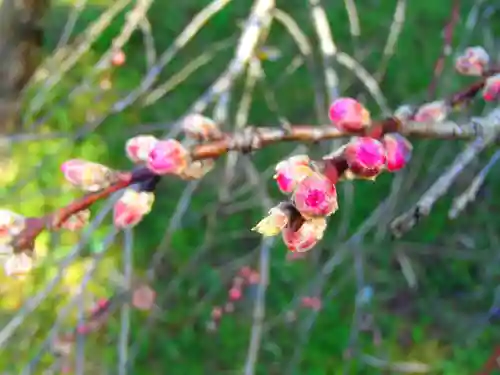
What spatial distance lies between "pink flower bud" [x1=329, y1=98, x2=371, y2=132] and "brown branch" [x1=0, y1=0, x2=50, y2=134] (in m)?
1.47

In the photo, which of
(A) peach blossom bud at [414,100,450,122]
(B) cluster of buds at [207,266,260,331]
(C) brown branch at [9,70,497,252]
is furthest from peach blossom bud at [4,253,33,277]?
(B) cluster of buds at [207,266,260,331]

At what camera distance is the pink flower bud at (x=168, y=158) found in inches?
18.7

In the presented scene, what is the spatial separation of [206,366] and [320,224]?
154 cm

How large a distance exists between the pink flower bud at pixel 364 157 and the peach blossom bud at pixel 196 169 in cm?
12

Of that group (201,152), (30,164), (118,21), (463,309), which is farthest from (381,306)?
(201,152)

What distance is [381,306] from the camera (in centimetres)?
203

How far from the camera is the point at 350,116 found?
1.54 ft

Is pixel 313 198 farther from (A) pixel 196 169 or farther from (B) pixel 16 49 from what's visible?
(B) pixel 16 49

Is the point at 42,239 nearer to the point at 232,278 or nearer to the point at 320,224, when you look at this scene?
the point at 232,278

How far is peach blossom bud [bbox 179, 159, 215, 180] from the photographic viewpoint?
497 millimetres

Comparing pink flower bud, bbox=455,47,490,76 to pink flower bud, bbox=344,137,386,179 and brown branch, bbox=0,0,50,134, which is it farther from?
brown branch, bbox=0,0,50,134

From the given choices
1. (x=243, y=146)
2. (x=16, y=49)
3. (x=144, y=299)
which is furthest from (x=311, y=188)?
(x=16, y=49)

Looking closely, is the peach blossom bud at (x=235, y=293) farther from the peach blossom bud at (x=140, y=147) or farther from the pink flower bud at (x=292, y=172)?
the pink flower bud at (x=292, y=172)

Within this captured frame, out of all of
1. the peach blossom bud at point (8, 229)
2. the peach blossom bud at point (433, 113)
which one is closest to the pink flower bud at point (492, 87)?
the peach blossom bud at point (433, 113)
